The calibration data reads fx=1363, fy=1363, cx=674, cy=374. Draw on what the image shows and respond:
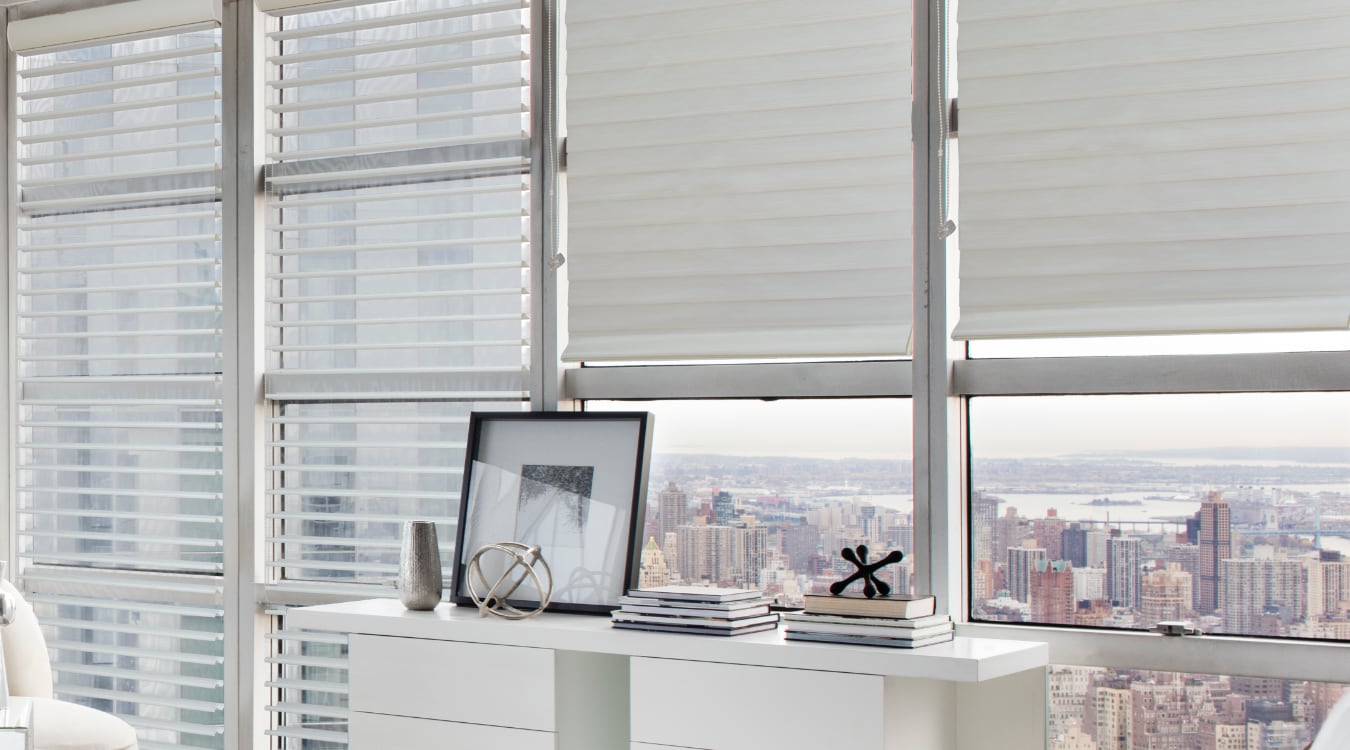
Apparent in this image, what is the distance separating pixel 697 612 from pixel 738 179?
1.02 m

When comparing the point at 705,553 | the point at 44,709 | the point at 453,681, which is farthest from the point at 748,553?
the point at 44,709

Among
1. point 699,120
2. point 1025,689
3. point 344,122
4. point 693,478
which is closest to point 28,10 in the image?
point 344,122

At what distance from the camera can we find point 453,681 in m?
2.99

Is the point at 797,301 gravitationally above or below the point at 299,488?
above

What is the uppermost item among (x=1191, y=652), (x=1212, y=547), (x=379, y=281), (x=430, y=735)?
(x=379, y=281)

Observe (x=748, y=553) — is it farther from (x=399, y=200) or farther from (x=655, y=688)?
(x=399, y=200)

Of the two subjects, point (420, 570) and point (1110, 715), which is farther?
point (420, 570)

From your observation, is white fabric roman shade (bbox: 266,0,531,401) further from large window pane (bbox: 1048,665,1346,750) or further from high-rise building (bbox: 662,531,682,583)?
large window pane (bbox: 1048,665,1346,750)

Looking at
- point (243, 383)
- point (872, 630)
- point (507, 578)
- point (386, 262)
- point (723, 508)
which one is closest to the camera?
point (872, 630)

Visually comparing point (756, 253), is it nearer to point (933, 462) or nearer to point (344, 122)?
point (933, 462)

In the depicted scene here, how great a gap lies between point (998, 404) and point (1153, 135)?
0.65 m

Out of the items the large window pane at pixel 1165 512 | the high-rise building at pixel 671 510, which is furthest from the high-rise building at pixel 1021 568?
the high-rise building at pixel 671 510

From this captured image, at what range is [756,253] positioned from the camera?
10.3 ft

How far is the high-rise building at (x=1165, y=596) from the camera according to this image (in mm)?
2811
